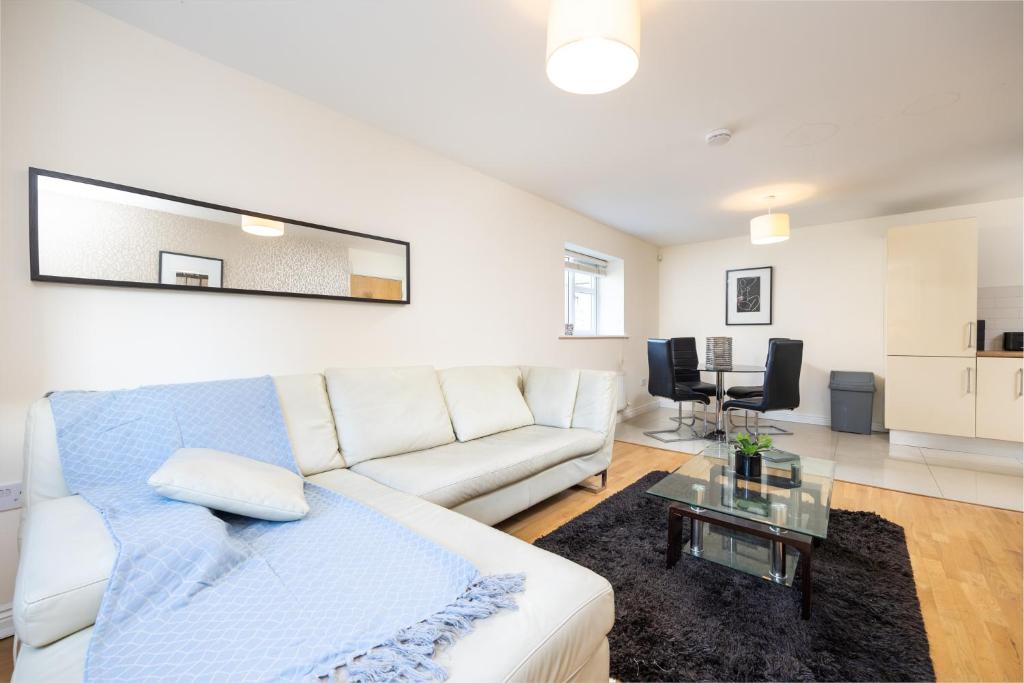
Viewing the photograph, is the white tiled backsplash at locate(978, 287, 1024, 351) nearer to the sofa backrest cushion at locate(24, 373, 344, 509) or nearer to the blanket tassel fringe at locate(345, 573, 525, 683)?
the blanket tassel fringe at locate(345, 573, 525, 683)

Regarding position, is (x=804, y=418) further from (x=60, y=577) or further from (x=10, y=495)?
(x=10, y=495)

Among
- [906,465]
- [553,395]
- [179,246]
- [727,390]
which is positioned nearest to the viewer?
[179,246]

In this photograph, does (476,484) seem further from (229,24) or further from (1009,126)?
(1009,126)

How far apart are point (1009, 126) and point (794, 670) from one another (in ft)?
11.1

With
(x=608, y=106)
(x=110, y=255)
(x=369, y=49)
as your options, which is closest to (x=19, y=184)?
(x=110, y=255)

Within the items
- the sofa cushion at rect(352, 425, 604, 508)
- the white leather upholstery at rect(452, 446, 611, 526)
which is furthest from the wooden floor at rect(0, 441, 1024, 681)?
the sofa cushion at rect(352, 425, 604, 508)

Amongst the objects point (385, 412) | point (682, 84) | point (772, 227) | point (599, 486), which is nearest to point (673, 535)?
point (599, 486)

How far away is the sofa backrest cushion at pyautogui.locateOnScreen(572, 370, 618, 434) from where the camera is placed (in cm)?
276

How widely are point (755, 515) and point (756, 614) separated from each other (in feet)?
1.15

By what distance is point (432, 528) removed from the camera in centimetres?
132

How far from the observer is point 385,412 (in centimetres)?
220

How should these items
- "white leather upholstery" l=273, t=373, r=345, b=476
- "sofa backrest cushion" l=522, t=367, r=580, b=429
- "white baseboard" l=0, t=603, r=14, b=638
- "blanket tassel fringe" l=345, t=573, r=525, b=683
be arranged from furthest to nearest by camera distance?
1. "sofa backrest cushion" l=522, t=367, r=580, b=429
2. "white leather upholstery" l=273, t=373, r=345, b=476
3. "white baseboard" l=0, t=603, r=14, b=638
4. "blanket tassel fringe" l=345, t=573, r=525, b=683

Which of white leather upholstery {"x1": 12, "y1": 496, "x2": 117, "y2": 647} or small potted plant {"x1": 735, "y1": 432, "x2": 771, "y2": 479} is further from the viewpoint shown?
small potted plant {"x1": 735, "y1": 432, "x2": 771, "y2": 479}

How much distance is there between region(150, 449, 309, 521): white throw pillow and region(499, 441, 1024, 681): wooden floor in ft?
4.17
